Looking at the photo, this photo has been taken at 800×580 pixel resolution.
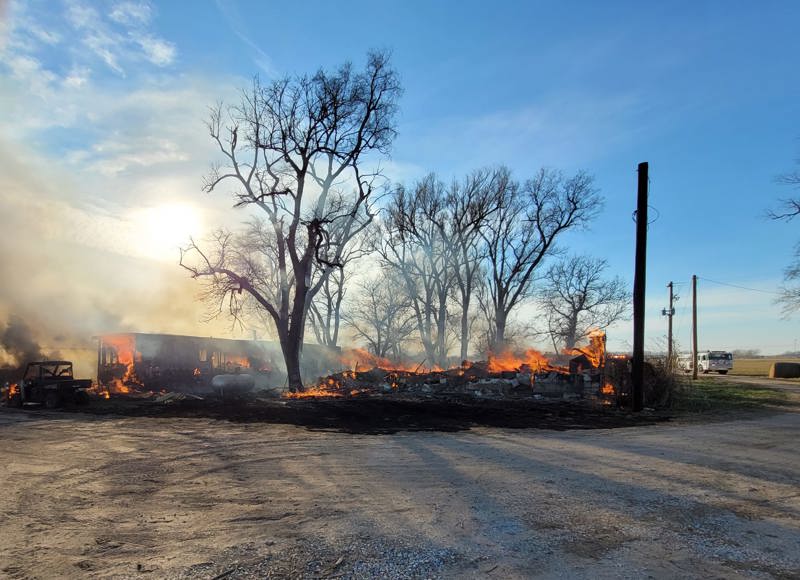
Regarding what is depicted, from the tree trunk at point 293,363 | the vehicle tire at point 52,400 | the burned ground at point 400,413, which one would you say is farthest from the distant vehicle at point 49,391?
the tree trunk at point 293,363

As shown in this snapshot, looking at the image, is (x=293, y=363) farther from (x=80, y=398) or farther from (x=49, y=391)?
(x=49, y=391)

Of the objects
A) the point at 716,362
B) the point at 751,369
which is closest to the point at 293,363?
the point at 716,362

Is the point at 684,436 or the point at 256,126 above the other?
the point at 256,126

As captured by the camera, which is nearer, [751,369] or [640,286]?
[640,286]

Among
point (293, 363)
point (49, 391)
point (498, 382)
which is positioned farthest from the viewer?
point (293, 363)

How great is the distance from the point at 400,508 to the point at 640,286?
53.0 feet

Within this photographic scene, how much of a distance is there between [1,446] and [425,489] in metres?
9.63

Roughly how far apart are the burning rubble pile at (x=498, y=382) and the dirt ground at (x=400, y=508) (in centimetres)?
1199

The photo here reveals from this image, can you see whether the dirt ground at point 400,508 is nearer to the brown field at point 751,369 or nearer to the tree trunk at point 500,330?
the tree trunk at point 500,330

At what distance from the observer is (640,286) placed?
1947cm

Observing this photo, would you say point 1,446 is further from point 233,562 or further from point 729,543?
point 729,543

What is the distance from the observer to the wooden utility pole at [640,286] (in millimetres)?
18875

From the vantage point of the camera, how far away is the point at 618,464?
29.2ft

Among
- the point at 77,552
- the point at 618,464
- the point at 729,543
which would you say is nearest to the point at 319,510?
the point at 77,552
